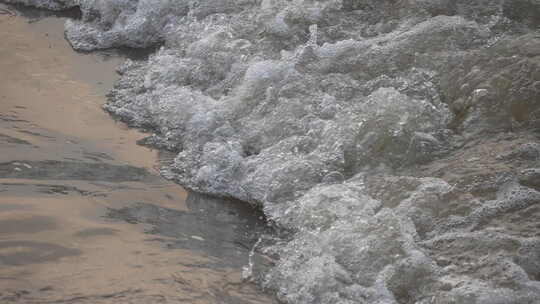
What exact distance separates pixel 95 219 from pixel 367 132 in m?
1.16

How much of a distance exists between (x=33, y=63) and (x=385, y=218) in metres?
2.58

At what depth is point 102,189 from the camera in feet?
10.6

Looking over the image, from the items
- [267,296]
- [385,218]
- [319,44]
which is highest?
[319,44]

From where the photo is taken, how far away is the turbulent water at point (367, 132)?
263cm

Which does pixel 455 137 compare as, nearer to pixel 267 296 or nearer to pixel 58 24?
pixel 267 296

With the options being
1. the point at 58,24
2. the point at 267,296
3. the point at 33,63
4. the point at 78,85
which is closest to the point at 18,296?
the point at 267,296

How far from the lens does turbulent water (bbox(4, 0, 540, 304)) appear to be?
2635 millimetres

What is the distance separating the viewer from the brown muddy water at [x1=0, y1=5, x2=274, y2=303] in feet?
8.44

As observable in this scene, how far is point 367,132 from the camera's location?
133 inches

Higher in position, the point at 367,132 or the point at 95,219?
the point at 367,132

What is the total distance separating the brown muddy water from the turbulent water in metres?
0.15

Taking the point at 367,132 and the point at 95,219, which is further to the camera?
the point at 367,132

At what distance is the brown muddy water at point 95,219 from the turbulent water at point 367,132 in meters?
0.15

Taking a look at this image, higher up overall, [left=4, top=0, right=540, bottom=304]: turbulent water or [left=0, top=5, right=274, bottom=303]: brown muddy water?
[left=4, top=0, right=540, bottom=304]: turbulent water
